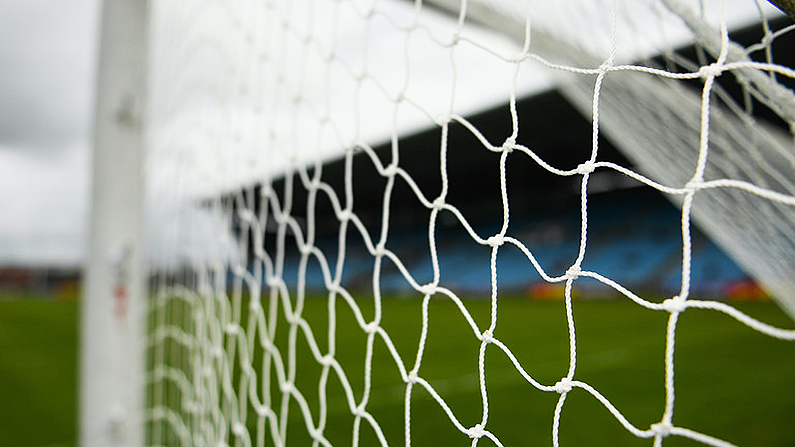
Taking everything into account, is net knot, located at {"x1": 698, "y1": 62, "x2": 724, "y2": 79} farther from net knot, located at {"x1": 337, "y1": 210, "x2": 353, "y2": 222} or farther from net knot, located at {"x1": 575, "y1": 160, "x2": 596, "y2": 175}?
net knot, located at {"x1": 337, "y1": 210, "x2": 353, "y2": 222}

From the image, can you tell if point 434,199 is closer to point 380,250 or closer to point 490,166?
point 380,250

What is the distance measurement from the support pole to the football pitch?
37.6 inches

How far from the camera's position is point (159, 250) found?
4.92 feet

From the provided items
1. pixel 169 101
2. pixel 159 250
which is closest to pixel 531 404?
pixel 159 250

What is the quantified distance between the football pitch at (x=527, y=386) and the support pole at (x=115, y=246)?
3.14 ft

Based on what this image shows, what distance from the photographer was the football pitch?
1.95m

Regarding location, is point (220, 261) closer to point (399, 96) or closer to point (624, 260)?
point (399, 96)

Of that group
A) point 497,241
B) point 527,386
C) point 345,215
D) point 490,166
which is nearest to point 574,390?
point 527,386

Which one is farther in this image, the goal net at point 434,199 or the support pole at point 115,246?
the support pole at point 115,246

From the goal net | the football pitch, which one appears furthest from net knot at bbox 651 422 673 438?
the football pitch

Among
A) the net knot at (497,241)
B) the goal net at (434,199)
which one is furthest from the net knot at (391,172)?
the net knot at (497,241)

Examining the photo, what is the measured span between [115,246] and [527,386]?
211cm

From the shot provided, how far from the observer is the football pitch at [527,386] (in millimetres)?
1949

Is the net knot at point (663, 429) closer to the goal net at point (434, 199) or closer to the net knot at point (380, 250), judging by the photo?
the goal net at point (434, 199)
